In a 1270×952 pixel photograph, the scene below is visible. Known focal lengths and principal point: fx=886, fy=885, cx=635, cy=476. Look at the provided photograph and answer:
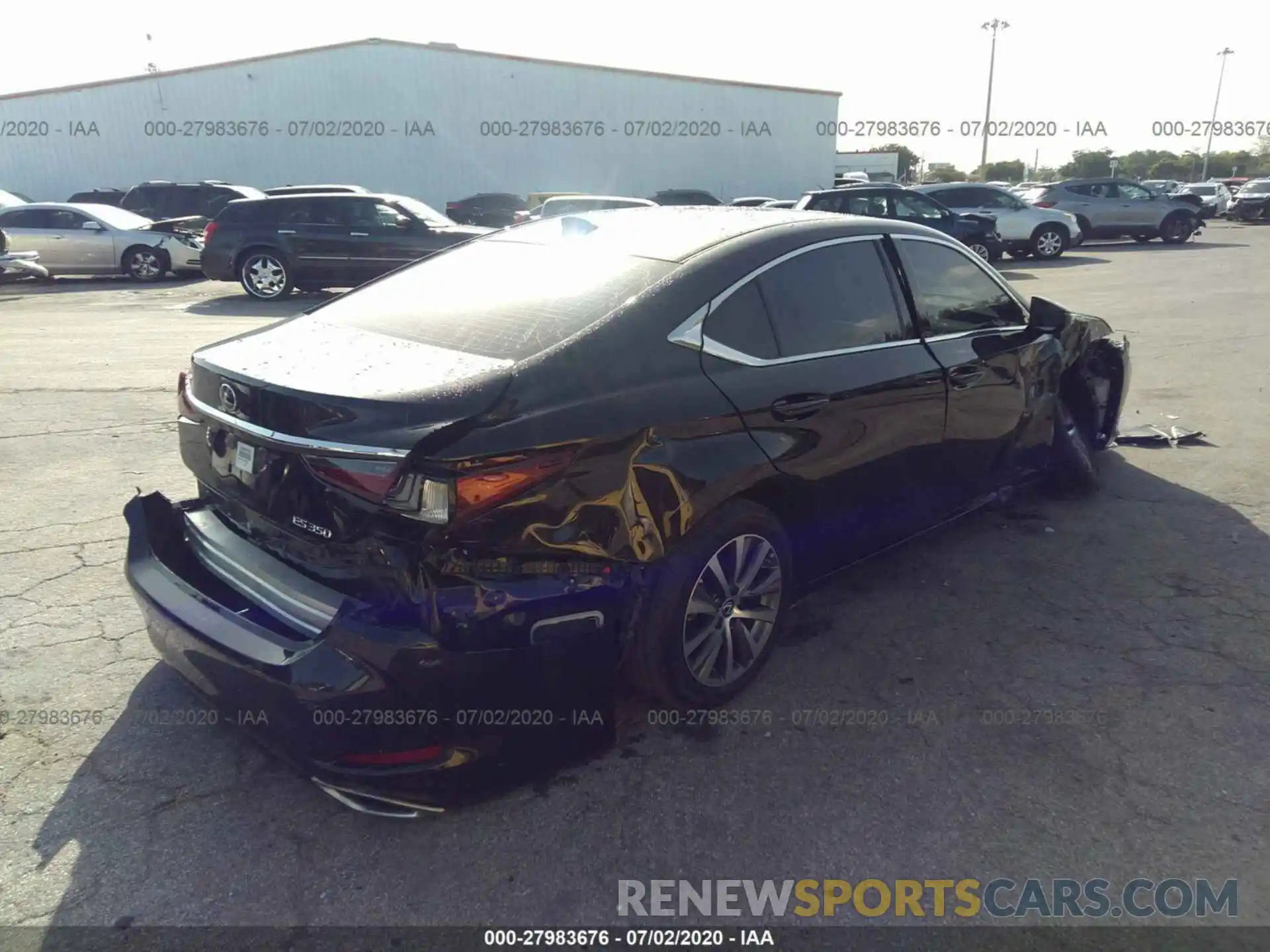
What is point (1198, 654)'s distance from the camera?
350 centimetres

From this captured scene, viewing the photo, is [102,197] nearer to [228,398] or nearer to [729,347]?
[228,398]

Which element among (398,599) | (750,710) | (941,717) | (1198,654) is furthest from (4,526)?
(1198,654)

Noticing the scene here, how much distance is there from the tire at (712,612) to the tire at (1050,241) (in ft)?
65.6

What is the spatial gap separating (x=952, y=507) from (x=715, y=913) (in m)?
2.41

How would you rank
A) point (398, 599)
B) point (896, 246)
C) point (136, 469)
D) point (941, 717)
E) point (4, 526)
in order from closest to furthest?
1. point (398, 599)
2. point (941, 717)
3. point (896, 246)
4. point (4, 526)
5. point (136, 469)

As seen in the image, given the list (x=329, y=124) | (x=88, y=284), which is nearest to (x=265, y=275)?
(x=88, y=284)

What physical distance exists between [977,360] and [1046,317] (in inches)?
25.5

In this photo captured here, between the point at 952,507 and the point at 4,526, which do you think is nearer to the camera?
the point at 952,507

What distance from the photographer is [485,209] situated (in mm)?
23844

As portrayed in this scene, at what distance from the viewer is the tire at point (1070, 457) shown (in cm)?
490

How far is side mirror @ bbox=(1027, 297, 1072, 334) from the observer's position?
4.35 meters

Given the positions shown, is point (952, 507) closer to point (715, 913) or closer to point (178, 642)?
point (715, 913)

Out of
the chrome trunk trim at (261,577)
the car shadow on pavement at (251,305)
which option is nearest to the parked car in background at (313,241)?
the car shadow on pavement at (251,305)

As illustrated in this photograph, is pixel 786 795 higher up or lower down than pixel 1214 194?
lower down
